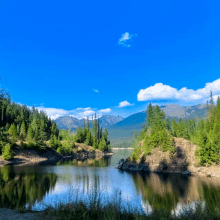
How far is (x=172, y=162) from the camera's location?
242ft

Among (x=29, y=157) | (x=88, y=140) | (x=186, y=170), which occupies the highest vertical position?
(x=88, y=140)

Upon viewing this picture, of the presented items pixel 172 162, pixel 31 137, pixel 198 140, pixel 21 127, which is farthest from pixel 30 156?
pixel 198 140

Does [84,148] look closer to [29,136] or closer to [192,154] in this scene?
[29,136]

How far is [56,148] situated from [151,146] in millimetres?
77689

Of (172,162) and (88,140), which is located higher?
(88,140)

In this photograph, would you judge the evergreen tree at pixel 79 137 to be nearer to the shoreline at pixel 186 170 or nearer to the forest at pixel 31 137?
the forest at pixel 31 137

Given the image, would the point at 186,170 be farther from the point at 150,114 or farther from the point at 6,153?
the point at 6,153

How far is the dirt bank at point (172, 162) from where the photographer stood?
230 ft

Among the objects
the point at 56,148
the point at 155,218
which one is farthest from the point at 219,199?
the point at 56,148

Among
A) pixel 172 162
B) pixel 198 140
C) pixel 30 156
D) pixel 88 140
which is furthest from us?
pixel 88 140

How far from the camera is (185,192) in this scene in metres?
39.4

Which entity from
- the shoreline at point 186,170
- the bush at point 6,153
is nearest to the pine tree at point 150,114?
the shoreline at point 186,170

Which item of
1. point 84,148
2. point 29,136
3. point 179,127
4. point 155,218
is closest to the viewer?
point 155,218

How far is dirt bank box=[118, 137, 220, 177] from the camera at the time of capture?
69963mm
